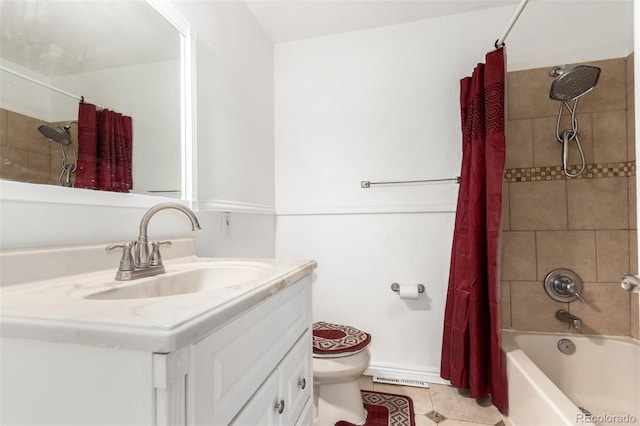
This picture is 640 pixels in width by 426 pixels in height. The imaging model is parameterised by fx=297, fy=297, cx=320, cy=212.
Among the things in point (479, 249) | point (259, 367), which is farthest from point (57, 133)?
point (479, 249)

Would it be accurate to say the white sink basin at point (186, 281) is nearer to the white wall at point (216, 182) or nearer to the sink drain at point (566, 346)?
the white wall at point (216, 182)

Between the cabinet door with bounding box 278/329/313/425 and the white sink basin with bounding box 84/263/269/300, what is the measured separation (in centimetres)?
26

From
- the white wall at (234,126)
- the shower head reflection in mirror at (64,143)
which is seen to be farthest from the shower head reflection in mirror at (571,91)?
the shower head reflection in mirror at (64,143)

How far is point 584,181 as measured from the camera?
1685mm

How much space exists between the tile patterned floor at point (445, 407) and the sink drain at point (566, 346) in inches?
20.2

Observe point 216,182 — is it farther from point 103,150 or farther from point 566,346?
point 566,346

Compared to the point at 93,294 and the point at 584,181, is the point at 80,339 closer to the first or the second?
the point at 93,294

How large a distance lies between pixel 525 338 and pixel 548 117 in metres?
1.28

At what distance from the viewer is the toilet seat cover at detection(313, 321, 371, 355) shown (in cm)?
140

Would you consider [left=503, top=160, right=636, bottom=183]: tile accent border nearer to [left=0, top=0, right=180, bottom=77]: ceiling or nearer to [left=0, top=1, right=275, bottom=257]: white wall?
[left=0, top=1, right=275, bottom=257]: white wall

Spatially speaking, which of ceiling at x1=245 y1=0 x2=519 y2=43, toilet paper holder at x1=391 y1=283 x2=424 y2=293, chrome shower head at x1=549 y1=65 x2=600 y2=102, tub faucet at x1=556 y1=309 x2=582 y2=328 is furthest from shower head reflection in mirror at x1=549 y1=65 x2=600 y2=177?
toilet paper holder at x1=391 y1=283 x2=424 y2=293

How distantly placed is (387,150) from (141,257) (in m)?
1.55

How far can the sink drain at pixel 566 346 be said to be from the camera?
1631mm

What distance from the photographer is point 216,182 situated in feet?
4.63
